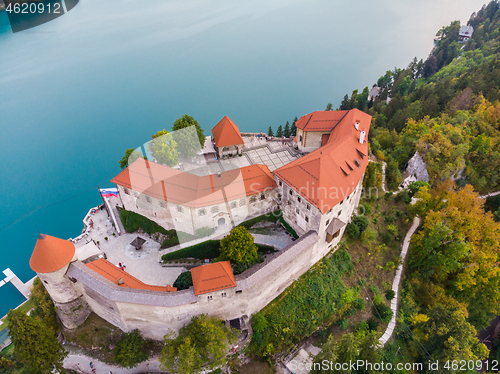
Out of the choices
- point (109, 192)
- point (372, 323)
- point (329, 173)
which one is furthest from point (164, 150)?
point (372, 323)

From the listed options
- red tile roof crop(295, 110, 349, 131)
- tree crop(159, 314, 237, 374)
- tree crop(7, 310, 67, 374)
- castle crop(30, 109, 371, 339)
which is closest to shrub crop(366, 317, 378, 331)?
castle crop(30, 109, 371, 339)

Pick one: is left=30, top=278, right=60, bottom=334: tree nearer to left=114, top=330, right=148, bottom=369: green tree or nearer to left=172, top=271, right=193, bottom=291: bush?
left=114, top=330, right=148, bottom=369: green tree

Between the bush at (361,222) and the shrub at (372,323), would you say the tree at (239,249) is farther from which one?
the shrub at (372,323)

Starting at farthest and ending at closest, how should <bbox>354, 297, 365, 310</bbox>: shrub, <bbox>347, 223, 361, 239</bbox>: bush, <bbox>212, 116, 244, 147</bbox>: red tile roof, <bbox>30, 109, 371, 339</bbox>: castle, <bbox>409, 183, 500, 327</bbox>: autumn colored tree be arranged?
<bbox>212, 116, 244, 147</bbox>: red tile roof < <bbox>347, 223, 361, 239</bbox>: bush < <bbox>409, 183, 500, 327</bbox>: autumn colored tree < <bbox>354, 297, 365, 310</bbox>: shrub < <bbox>30, 109, 371, 339</bbox>: castle

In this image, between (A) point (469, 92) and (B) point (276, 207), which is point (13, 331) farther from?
(A) point (469, 92)

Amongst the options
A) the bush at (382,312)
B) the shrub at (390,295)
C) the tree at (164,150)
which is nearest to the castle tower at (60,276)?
the tree at (164,150)

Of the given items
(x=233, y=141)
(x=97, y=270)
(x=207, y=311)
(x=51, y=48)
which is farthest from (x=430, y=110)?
(x=51, y=48)
